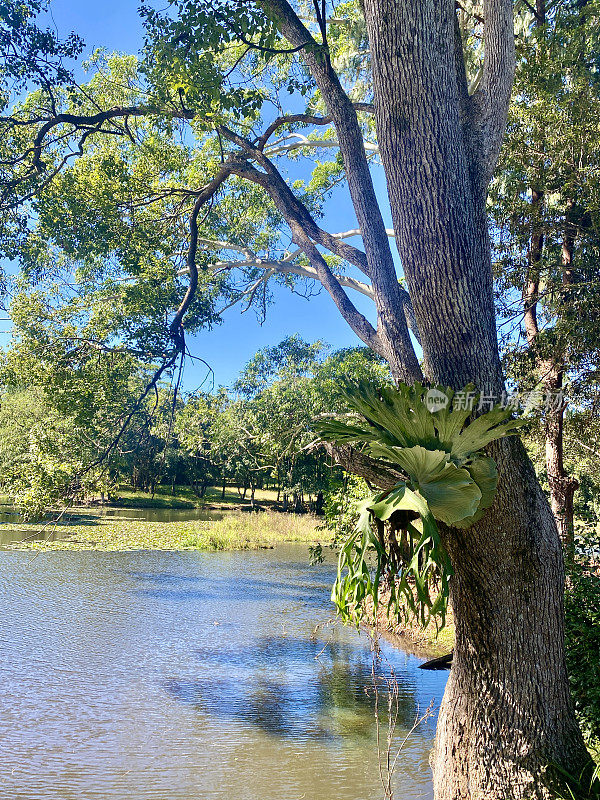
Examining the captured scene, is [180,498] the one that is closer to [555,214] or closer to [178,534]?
[178,534]

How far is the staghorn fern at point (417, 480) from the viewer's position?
2.99 meters

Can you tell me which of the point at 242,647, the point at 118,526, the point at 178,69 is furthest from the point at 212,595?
the point at 118,526

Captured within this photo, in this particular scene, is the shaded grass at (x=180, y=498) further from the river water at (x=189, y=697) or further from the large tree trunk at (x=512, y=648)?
the large tree trunk at (x=512, y=648)

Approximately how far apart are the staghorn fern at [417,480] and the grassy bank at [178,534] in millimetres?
14576

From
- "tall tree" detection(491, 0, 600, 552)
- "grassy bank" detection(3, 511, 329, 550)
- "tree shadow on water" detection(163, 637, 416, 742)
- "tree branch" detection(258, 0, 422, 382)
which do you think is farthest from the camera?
"grassy bank" detection(3, 511, 329, 550)

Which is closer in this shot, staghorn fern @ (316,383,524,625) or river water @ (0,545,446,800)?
staghorn fern @ (316,383,524,625)

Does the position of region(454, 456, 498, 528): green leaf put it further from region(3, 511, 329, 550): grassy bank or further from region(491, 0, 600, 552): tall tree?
region(3, 511, 329, 550): grassy bank

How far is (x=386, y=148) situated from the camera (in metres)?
3.83

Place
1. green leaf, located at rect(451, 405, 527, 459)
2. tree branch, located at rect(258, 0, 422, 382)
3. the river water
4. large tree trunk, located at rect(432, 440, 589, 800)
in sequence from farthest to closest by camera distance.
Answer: tree branch, located at rect(258, 0, 422, 382), the river water, large tree trunk, located at rect(432, 440, 589, 800), green leaf, located at rect(451, 405, 527, 459)

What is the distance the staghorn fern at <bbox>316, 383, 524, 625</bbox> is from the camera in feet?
9.82

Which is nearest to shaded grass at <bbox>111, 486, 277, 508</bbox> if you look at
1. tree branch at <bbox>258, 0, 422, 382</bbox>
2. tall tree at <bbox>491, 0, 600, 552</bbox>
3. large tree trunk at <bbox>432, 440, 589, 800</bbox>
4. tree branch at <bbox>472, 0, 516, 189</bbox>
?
tall tree at <bbox>491, 0, 600, 552</bbox>

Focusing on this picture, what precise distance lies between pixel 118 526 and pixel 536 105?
18911 millimetres

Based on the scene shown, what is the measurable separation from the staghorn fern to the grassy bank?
1458 centimetres

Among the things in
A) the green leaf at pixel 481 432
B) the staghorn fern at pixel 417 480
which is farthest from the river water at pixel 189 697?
the green leaf at pixel 481 432
